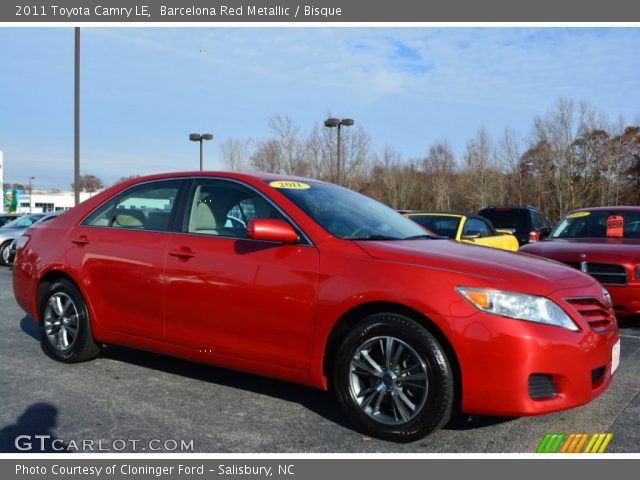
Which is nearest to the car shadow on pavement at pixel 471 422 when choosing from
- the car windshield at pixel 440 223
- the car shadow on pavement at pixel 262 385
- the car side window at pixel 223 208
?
the car shadow on pavement at pixel 262 385

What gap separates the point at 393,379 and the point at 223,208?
1.79 m

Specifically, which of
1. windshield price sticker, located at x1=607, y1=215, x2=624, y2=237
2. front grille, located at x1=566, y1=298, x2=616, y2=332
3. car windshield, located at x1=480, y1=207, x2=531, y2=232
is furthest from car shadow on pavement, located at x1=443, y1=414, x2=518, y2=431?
car windshield, located at x1=480, y1=207, x2=531, y2=232

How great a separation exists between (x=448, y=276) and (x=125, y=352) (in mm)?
3516

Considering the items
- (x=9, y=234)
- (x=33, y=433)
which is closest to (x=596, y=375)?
(x=33, y=433)

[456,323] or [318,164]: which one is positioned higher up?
[318,164]

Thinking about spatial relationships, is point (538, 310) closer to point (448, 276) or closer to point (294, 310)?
point (448, 276)

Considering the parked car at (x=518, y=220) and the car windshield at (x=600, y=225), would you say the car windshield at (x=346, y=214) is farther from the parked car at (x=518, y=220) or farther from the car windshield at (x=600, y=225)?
the parked car at (x=518, y=220)

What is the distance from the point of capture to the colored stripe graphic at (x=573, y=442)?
130 inches

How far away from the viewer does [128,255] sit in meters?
4.54

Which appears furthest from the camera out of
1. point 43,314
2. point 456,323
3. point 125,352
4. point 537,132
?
point 537,132

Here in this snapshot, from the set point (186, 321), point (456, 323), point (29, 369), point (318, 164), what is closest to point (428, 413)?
point (456, 323)

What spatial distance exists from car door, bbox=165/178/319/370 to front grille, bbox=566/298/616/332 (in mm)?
1530

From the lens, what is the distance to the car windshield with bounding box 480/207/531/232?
15.2 meters

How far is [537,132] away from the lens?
4144 cm
